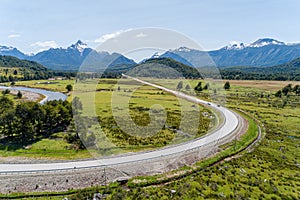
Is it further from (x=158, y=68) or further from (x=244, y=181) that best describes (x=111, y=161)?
(x=158, y=68)

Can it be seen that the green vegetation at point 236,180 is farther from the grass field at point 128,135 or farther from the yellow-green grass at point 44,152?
the yellow-green grass at point 44,152

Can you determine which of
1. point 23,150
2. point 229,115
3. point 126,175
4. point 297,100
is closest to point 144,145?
point 126,175

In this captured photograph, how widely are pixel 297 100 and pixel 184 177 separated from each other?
102m

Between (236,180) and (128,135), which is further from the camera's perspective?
(128,135)

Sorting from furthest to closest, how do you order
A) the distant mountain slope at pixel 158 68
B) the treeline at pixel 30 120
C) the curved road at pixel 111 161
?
the treeline at pixel 30 120, the distant mountain slope at pixel 158 68, the curved road at pixel 111 161

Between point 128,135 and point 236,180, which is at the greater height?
point 128,135

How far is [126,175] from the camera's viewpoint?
33.2 meters

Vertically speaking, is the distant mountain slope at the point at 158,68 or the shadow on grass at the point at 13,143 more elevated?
the distant mountain slope at the point at 158,68

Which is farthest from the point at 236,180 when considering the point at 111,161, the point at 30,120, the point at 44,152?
the point at 30,120

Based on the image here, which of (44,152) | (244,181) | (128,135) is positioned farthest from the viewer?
(128,135)

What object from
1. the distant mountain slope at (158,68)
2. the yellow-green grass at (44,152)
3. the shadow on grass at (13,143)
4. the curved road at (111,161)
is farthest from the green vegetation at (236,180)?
the shadow on grass at (13,143)

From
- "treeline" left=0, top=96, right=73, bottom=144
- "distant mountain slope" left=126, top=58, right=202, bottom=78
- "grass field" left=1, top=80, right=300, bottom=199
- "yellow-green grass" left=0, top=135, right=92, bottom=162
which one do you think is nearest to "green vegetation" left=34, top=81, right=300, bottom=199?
"grass field" left=1, top=80, right=300, bottom=199

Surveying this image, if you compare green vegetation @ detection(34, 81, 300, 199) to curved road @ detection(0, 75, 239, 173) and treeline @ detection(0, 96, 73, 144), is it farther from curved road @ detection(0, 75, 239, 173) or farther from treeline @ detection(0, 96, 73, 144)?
treeline @ detection(0, 96, 73, 144)

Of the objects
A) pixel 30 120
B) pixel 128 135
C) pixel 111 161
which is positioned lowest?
pixel 128 135
